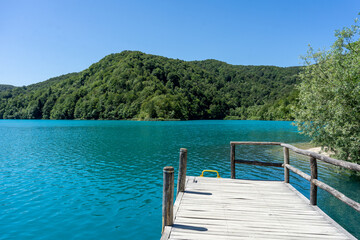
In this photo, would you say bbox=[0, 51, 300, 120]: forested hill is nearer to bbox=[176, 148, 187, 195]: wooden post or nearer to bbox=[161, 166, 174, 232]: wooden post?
bbox=[176, 148, 187, 195]: wooden post

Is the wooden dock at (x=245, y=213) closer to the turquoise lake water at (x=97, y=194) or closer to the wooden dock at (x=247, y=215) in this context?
the wooden dock at (x=247, y=215)

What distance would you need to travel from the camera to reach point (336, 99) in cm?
1335

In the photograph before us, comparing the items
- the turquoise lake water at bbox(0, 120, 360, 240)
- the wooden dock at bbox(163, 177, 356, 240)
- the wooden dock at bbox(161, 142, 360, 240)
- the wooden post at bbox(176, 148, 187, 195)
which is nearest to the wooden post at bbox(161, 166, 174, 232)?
the wooden dock at bbox(161, 142, 360, 240)

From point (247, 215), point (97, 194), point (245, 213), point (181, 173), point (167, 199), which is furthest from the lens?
point (97, 194)

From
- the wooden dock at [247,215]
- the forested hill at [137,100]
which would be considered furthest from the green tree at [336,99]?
the forested hill at [137,100]

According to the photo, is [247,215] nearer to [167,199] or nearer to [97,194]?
[167,199]

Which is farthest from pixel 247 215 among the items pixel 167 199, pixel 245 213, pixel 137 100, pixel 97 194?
pixel 137 100

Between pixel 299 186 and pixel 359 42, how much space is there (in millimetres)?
9238

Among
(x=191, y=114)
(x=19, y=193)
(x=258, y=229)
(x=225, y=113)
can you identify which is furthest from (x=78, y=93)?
(x=258, y=229)

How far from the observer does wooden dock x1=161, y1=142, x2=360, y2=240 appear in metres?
5.14

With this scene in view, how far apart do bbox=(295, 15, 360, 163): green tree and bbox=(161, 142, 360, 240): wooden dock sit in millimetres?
7393

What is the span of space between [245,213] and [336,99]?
10.5 meters

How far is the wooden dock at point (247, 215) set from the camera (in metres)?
5.14

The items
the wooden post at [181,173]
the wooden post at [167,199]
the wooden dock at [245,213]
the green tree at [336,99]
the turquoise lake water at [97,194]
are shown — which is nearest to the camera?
the wooden dock at [245,213]
